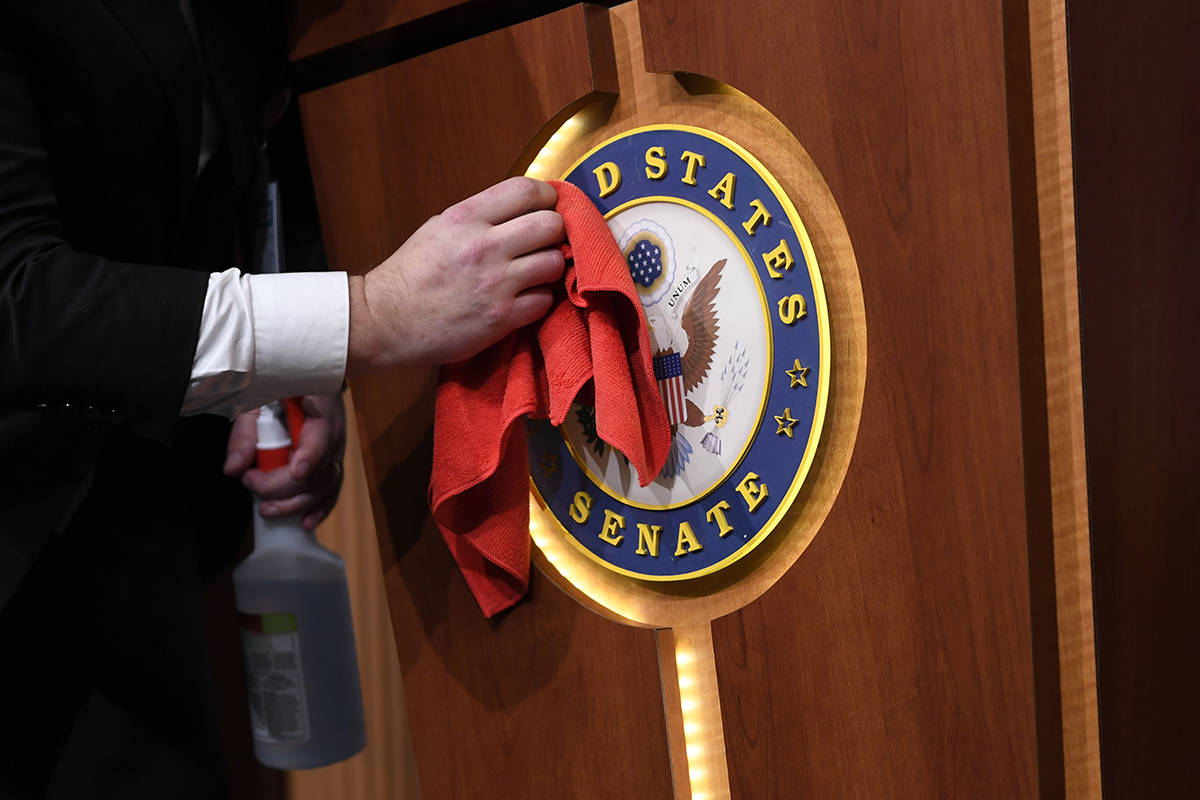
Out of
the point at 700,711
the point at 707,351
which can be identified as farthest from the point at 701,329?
the point at 700,711

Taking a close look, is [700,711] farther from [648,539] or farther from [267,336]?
[267,336]

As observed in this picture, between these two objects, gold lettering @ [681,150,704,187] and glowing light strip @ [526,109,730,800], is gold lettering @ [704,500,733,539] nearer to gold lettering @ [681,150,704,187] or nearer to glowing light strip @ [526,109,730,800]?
glowing light strip @ [526,109,730,800]

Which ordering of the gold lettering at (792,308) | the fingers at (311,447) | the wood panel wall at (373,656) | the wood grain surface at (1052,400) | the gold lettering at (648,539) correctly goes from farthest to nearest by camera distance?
the wood panel wall at (373,656) < the fingers at (311,447) < the gold lettering at (648,539) < the gold lettering at (792,308) < the wood grain surface at (1052,400)

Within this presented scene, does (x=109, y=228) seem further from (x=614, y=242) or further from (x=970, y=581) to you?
(x=970, y=581)

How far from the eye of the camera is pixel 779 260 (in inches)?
38.3

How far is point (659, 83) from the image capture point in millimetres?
1062

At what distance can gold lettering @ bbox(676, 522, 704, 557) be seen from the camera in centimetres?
105

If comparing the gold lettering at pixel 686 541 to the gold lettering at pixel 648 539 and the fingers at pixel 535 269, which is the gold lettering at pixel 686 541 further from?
the fingers at pixel 535 269

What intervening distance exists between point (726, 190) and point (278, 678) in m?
0.79

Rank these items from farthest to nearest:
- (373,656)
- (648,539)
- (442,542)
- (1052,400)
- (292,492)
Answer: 1. (373,656)
2. (292,492)
3. (442,542)
4. (648,539)
5. (1052,400)

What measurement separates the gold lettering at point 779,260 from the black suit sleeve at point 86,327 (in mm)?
492

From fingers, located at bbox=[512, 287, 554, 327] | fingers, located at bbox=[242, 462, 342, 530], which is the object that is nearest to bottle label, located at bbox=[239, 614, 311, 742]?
fingers, located at bbox=[242, 462, 342, 530]

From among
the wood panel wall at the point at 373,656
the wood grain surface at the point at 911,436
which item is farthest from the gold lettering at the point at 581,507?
the wood panel wall at the point at 373,656

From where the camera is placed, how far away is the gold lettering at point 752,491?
100 centimetres
